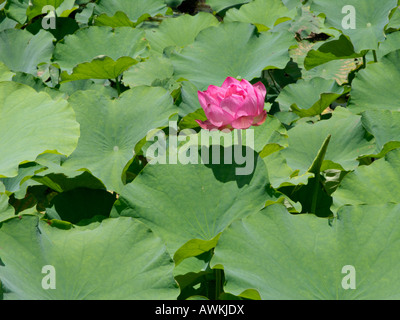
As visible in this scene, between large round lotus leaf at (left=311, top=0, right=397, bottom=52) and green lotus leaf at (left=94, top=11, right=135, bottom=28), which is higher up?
large round lotus leaf at (left=311, top=0, right=397, bottom=52)

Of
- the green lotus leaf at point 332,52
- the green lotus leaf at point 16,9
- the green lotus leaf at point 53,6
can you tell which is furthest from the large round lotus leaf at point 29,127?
the green lotus leaf at point 16,9

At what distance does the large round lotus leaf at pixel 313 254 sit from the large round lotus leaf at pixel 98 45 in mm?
1266

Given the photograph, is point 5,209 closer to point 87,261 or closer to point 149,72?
point 87,261

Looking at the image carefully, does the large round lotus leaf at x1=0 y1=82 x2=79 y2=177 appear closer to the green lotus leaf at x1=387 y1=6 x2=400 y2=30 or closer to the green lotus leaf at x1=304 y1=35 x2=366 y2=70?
the green lotus leaf at x1=304 y1=35 x2=366 y2=70

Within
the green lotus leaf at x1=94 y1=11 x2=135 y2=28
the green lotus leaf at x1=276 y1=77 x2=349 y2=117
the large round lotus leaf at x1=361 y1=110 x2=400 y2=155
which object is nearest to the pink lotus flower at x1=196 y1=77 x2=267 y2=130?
the large round lotus leaf at x1=361 y1=110 x2=400 y2=155

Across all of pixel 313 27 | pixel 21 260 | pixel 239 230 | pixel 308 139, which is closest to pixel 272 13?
pixel 313 27

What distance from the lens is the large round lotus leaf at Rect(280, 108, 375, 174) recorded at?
1635 millimetres

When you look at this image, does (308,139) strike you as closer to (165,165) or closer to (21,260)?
(165,165)

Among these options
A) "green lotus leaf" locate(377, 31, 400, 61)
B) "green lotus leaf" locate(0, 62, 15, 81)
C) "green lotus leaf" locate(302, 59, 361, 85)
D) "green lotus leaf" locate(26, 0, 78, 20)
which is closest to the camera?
"green lotus leaf" locate(0, 62, 15, 81)

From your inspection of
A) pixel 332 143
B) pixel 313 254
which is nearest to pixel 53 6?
pixel 332 143

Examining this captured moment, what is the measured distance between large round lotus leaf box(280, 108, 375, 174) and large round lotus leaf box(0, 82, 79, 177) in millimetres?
639

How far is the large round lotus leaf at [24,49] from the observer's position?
2.27 m

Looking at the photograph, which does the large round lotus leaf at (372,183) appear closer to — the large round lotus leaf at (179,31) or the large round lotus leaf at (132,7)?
the large round lotus leaf at (179,31)

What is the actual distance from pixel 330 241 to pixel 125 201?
1.54 feet
